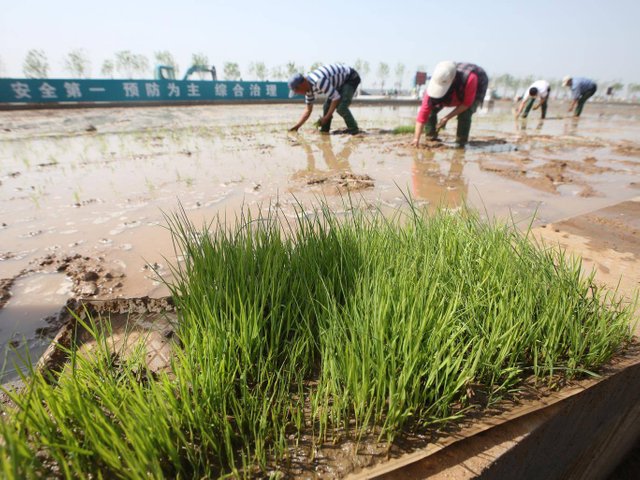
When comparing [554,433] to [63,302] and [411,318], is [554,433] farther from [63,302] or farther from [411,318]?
[63,302]

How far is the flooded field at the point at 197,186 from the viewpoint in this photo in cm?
222

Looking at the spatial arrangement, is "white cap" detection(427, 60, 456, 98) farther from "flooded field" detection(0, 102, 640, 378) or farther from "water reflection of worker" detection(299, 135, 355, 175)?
"water reflection of worker" detection(299, 135, 355, 175)

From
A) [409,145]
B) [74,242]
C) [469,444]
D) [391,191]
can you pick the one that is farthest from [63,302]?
[409,145]

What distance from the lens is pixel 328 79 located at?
25.3 ft

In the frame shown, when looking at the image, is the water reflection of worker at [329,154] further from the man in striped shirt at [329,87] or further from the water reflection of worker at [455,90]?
the water reflection of worker at [455,90]

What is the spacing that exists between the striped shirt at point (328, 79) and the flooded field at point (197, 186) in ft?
3.19

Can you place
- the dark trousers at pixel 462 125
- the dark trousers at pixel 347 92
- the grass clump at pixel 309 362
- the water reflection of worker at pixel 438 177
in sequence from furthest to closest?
the dark trousers at pixel 347 92
the dark trousers at pixel 462 125
the water reflection of worker at pixel 438 177
the grass clump at pixel 309 362

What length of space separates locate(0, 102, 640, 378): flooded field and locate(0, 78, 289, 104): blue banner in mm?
6815

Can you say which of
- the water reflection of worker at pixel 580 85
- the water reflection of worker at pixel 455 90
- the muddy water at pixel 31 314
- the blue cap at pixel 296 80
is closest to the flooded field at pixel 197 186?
the muddy water at pixel 31 314

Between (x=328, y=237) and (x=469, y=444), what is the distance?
0.98 m

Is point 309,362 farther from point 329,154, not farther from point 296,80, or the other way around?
point 296,80

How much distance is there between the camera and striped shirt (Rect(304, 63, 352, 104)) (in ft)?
24.9

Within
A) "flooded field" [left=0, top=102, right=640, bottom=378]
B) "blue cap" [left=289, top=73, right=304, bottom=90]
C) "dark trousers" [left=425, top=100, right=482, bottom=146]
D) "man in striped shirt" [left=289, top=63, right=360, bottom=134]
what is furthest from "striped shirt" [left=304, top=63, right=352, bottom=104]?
"dark trousers" [left=425, top=100, right=482, bottom=146]

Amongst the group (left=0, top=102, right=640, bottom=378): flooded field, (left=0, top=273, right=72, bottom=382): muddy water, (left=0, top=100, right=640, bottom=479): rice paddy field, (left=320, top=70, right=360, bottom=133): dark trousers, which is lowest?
(left=0, top=273, right=72, bottom=382): muddy water
